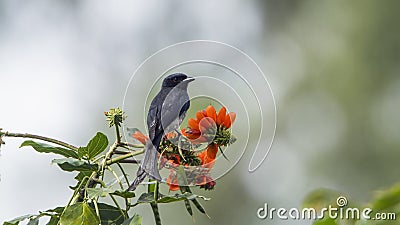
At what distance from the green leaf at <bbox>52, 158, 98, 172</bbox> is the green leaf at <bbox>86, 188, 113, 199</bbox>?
0.02 metres

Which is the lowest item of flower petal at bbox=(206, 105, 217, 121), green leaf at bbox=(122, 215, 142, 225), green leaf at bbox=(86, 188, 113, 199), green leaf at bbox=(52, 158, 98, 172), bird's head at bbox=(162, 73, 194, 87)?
green leaf at bbox=(122, 215, 142, 225)

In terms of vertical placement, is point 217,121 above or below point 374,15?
below

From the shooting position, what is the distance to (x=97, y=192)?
0.60m

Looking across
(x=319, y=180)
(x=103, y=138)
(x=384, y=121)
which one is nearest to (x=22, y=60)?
(x=319, y=180)

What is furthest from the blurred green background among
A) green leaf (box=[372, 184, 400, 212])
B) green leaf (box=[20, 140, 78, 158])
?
green leaf (box=[372, 184, 400, 212])

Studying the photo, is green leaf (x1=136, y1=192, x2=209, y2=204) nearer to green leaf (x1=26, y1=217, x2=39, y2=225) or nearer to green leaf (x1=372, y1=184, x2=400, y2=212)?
green leaf (x1=26, y1=217, x2=39, y2=225)

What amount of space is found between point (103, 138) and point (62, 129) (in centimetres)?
412

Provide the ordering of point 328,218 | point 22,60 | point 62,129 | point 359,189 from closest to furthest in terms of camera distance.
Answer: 1. point 328,218
2. point 62,129
3. point 359,189
4. point 22,60

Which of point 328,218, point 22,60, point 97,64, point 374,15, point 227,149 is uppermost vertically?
point 374,15

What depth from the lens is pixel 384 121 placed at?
6727 millimetres

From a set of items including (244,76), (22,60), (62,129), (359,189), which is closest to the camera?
(244,76)

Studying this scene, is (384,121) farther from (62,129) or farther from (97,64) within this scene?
(62,129)

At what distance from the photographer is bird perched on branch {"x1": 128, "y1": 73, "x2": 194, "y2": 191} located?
0.59 meters

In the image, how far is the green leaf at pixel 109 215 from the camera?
64 centimetres
